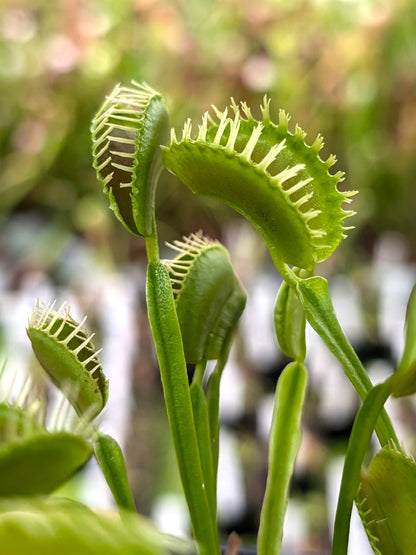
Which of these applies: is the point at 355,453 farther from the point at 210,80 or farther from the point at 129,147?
the point at 210,80

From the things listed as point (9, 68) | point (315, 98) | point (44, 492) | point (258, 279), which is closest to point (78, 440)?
point (44, 492)

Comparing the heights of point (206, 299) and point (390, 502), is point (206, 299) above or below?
above

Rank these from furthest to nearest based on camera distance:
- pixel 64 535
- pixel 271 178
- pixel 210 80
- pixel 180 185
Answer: pixel 210 80 < pixel 180 185 < pixel 271 178 < pixel 64 535

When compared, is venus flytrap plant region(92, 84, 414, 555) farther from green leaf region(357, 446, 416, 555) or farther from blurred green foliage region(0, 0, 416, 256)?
blurred green foliage region(0, 0, 416, 256)

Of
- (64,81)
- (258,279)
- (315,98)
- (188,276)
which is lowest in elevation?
(188,276)

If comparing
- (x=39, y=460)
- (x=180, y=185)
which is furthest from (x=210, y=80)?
(x=39, y=460)

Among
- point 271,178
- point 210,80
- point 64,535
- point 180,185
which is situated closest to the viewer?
point 64,535

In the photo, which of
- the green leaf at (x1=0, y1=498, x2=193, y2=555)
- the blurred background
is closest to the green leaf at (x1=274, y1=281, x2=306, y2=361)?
the green leaf at (x1=0, y1=498, x2=193, y2=555)

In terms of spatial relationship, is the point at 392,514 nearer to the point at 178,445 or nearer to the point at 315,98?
the point at 178,445
